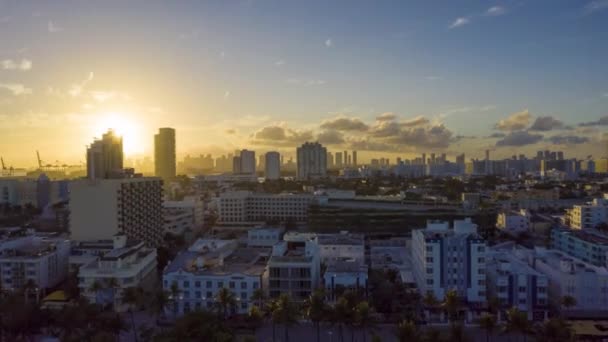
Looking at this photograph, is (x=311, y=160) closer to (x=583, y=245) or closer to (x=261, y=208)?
(x=261, y=208)

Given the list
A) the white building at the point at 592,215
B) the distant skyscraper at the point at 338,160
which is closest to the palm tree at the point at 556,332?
the white building at the point at 592,215

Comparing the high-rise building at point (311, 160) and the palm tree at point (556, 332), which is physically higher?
the high-rise building at point (311, 160)

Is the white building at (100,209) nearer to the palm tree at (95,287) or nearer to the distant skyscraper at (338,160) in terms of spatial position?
the palm tree at (95,287)

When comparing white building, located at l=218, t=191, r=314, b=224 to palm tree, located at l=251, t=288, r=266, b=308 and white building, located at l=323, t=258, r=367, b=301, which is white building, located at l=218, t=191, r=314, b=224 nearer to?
white building, located at l=323, t=258, r=367, b=301

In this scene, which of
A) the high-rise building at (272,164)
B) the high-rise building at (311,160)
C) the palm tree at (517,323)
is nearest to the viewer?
the palm tree at (517,323)

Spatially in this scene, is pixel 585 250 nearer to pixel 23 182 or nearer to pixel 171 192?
pixel 171 192

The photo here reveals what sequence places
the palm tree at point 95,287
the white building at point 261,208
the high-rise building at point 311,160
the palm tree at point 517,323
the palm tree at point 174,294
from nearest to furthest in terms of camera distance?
the palm tree at point 517,323
the palm tree at point 174,294
the palm tree at point 95,287
the white building at point 261,208
the high-rise building at point 311,160

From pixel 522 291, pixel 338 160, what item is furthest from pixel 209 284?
pixel 338 160
